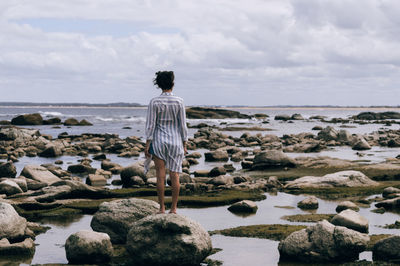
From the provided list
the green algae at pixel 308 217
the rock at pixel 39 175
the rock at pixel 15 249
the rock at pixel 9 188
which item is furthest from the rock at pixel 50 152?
the rock at pixel 15 249

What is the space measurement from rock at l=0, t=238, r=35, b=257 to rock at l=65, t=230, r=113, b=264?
3.09 ft

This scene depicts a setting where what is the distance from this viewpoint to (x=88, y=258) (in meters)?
9.21

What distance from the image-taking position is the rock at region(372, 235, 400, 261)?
9.11 meters

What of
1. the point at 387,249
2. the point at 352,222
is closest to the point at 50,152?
the point at 352,222

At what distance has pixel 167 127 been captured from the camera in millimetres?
9641

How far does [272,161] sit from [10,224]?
16.0 metres

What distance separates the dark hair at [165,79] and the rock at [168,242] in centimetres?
237

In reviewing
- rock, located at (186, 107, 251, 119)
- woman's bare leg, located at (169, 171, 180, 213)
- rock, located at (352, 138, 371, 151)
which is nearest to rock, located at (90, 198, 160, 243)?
woman's bare leg, located at (169, 171, 180, 213)

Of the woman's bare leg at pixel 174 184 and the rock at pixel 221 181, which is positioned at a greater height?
the woman's bare leg at pixel 174 184

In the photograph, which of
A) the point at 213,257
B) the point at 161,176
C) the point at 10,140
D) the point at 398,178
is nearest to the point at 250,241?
the point at 213,257

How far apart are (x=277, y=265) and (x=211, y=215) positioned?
4975 mm

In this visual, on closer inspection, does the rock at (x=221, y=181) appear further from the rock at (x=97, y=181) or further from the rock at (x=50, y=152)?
the rock at (x=50, y=152)

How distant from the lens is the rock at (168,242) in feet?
29.7

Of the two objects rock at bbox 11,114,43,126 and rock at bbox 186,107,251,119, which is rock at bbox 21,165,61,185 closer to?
rock at bbox 11,114,43,126
